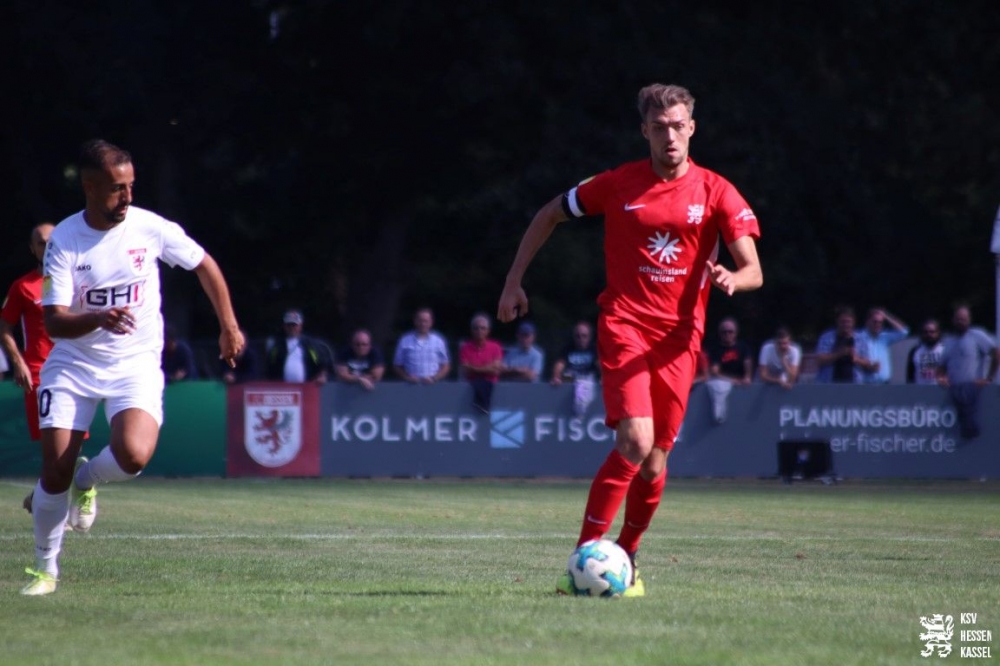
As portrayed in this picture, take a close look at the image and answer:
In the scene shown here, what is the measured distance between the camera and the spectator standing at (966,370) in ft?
69.0

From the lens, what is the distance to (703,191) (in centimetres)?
799

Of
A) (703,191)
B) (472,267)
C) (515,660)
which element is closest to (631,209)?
(703,191)

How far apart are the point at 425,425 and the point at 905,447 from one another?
19.9 feet

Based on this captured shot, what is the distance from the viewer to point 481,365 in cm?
2095

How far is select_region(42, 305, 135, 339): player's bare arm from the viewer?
7.41 metres

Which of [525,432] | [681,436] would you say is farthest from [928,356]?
[525,432]

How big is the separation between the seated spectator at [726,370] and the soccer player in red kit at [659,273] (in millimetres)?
13041

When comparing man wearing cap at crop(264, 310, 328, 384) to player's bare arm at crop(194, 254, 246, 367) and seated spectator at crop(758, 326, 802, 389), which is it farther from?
player's bare arm at crop(194, 254, 246, 367)

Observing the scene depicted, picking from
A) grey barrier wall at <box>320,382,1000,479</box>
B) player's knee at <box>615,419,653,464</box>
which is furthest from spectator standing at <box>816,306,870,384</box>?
player's knee at <box>615,419,653,464</box>

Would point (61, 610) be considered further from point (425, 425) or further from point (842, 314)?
point (842, 314)

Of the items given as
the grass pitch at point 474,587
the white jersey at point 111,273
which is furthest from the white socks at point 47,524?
the white jersey at point 111,273

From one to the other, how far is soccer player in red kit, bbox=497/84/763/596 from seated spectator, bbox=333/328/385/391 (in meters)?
12.8

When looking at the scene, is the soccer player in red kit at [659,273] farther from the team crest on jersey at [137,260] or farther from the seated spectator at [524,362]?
the seated spectator at [524,362]

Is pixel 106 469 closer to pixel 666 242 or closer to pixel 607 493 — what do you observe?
pixel 607 493
